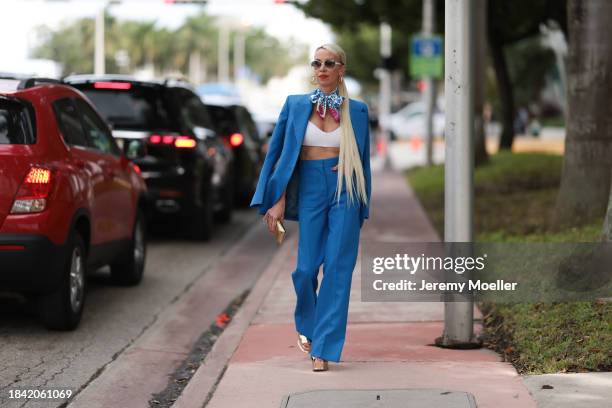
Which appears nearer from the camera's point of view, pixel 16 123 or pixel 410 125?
pixel 16 123

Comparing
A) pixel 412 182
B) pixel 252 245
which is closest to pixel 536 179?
pixel 412 182

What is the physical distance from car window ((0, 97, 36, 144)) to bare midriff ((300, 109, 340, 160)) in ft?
7.41

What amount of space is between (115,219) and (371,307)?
2.19 meters

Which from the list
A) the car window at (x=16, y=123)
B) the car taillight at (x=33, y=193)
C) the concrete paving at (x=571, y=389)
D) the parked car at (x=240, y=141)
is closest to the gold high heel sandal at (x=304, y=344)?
the concrete paving at (x=571, y=389)

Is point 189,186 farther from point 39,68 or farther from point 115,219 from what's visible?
point 39,68

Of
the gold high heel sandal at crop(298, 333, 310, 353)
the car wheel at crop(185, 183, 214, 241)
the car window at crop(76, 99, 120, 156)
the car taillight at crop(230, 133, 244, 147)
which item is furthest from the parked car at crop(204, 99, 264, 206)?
the gold high heel sandal at crop(298, 333, 310, 353)

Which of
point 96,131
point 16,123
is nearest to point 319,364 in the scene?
point 16,123

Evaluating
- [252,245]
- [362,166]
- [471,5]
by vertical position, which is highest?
[471,5]

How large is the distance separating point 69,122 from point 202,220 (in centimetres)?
523

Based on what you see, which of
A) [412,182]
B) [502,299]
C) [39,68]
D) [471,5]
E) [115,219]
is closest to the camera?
[471,5]

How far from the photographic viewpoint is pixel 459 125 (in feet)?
23.9

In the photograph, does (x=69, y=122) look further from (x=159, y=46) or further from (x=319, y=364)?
(x=159, y=46)

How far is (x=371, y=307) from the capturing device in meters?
9.24

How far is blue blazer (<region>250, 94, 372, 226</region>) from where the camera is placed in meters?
6.80
